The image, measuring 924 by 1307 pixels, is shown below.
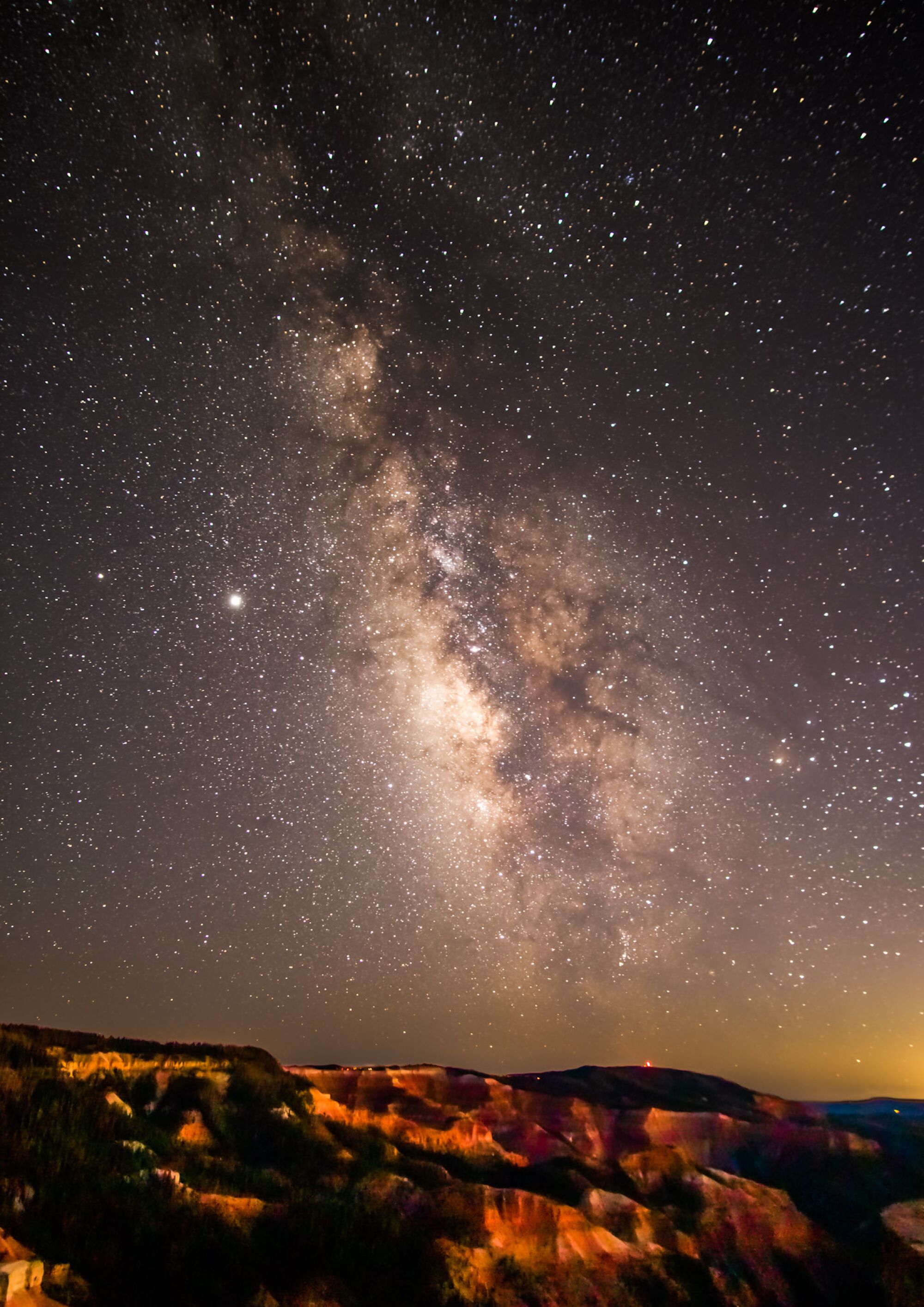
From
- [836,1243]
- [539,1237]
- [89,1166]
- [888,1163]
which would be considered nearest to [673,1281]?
[539,1237]

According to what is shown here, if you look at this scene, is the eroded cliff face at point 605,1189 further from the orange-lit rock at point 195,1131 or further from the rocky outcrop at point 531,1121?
the orange-lit rock at point 195,1131

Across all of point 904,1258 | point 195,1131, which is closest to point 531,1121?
point 904,1258

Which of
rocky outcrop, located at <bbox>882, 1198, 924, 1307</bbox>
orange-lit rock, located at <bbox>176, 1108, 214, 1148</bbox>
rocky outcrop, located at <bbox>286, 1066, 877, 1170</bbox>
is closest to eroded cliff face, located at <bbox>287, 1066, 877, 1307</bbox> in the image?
rocky outcrop, located at <bbox>286, 1066, 877, 1170</bbox>

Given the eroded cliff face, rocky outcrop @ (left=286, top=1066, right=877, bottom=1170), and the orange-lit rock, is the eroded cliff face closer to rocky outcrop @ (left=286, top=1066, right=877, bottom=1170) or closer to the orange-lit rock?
rocky outcrop @ (left=286, top=1066, right=877, bottom=1170)

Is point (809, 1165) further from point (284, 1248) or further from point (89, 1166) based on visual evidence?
point (89, 1166)

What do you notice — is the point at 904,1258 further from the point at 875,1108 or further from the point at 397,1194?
the point at 875,1108

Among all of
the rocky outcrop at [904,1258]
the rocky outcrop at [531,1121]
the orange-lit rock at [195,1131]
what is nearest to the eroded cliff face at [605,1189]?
the rocky outcrop at [531,1121]

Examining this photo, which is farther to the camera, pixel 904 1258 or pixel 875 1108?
pixel 875 1108

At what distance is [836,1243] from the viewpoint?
4631 cm

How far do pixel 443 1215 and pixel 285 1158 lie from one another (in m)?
9.41

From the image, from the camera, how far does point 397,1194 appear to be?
34.5m

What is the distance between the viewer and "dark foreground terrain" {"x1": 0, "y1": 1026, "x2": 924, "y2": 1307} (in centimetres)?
2577

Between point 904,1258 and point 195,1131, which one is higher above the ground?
point 195,1131

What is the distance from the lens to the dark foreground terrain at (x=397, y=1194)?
2577 centimetres
